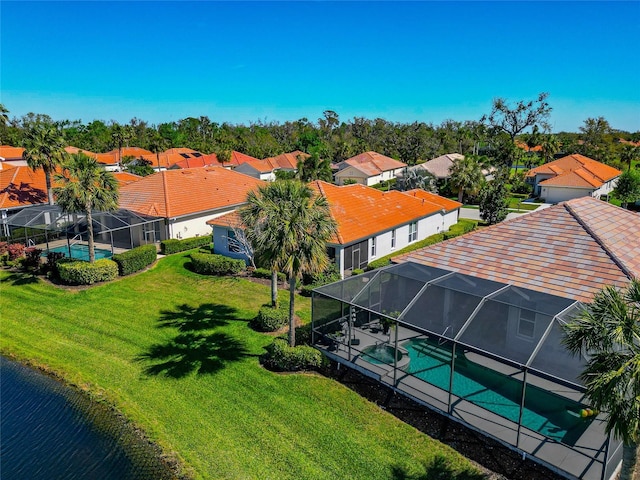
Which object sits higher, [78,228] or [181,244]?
[78,228]

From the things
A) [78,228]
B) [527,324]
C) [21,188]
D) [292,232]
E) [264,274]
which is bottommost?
[264,274]

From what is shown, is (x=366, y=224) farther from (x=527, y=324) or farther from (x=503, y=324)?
(x=527, y=324)

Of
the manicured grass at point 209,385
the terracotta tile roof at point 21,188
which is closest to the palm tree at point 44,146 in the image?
the terracotta tile roof at point 21,188

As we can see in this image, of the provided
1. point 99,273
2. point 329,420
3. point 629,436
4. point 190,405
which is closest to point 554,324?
point 629,436

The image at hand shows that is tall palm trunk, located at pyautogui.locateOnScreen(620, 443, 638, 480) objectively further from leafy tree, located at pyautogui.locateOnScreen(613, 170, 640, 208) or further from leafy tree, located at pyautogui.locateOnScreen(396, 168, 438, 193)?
leafy tree, located at pyautogui.locateOnScreen(613, 170, 640, 208)

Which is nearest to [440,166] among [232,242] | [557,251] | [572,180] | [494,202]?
[572,180]

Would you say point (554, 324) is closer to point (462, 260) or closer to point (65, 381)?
point (462, 260)
